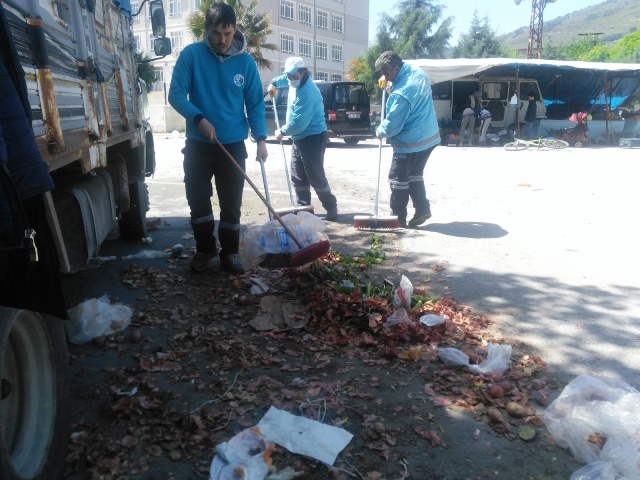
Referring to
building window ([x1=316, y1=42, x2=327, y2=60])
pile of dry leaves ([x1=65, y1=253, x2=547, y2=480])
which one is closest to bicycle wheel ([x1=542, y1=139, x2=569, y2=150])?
pile of dry leaves ([x1=65, y1=253, x2=547, y2=480])

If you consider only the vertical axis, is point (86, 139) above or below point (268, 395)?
above

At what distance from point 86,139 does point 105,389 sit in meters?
1.42

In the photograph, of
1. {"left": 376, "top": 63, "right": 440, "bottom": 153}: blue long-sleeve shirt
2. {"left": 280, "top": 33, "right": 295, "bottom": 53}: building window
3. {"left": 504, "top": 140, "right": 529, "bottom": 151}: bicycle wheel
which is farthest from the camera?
{"left": 280, "top": 33, "right": 295, "bottom": 53}: building window

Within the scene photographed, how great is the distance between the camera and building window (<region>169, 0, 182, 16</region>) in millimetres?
42969

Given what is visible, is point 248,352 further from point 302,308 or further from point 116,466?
point 116,466

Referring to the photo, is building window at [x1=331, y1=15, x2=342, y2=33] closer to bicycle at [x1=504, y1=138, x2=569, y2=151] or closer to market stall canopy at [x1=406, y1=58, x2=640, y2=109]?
market stall canopy at [x1=406, y1=58, x2=640, y2=109]

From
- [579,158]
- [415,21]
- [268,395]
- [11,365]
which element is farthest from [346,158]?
[415,21]

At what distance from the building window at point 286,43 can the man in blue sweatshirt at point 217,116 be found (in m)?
44.8

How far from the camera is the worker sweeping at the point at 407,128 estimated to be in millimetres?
6266

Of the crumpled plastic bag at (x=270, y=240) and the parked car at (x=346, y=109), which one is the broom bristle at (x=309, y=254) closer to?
the crumpled plastic bag at (x=270, y=240)

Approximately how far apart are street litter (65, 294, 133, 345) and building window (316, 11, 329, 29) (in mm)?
52750

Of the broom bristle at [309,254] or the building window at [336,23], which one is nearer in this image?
the broom bristle at [309,254]

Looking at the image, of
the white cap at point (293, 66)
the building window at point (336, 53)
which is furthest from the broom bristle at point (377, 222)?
the building window at point (336, 53)

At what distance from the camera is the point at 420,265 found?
17.3 ft
